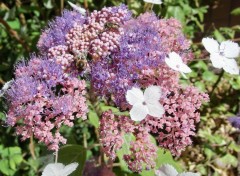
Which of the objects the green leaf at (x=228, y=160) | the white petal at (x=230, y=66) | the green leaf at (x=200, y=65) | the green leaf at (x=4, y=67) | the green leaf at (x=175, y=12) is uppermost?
the green leaf at (x=175, y=12)

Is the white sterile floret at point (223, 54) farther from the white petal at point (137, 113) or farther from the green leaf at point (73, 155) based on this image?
the green leaf at point (73, 155)

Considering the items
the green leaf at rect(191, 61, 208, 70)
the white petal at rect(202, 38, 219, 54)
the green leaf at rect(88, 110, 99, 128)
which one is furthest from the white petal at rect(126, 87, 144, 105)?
the green leaf at rect(191, 61, 208, 70)

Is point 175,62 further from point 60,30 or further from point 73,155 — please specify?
point 73,155

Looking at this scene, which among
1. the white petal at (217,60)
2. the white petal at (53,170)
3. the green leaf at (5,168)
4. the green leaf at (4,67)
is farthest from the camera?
the green leaf at (4,67)

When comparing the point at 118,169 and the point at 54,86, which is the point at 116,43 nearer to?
the point at 54,86

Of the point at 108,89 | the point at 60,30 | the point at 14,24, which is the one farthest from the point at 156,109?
the point at 14,24

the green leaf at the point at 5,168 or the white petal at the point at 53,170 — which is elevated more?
the white petal at the point at 53,170

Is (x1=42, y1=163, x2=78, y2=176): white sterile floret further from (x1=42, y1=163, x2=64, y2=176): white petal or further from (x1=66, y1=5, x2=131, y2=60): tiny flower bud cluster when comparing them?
(x1=66, y1=5, x2=131, y2=60): tiny flower bud cluster

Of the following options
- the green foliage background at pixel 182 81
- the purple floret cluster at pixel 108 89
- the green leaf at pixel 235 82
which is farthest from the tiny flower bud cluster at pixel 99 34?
the green leaf at pixel 235 82
